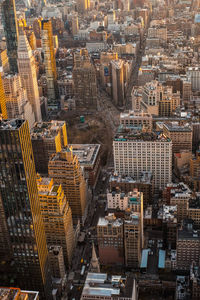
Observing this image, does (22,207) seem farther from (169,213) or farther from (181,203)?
(181,203)

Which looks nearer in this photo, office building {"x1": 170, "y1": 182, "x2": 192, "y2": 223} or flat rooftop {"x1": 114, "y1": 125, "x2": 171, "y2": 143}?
office building {"x1": 170, "y1": 182, "x2": 192, "y2": 223}

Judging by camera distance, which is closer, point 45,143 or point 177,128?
point 45,143

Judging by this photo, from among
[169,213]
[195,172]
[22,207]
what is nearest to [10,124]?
[22,207]

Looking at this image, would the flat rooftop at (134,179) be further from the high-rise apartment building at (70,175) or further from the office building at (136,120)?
the office building at (136,120)

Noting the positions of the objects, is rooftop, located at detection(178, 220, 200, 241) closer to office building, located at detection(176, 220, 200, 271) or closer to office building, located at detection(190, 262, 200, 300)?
office building, located at detection(176, 220, 200, 271)

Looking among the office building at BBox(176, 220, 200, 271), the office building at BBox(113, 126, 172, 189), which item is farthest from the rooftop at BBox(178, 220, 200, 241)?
the office building at BBox(113, 126, 172, 189)

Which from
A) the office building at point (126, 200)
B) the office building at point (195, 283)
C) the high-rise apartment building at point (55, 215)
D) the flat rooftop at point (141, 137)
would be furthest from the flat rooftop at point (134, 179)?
the office building at point (195, 283)
